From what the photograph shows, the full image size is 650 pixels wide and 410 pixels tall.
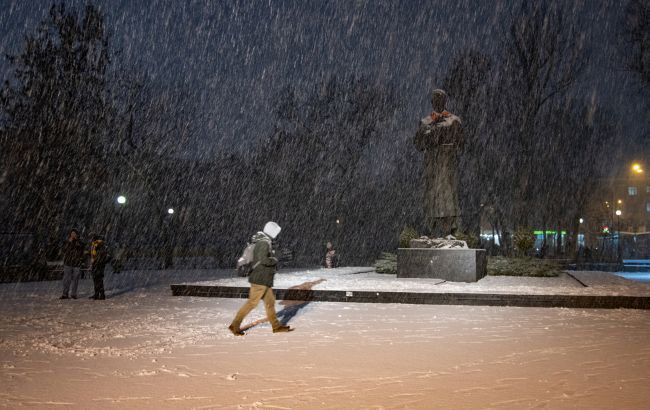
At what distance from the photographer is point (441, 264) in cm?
1602

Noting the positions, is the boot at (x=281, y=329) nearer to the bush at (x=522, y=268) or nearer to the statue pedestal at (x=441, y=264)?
the statue pedestal at (x=441, y=264)

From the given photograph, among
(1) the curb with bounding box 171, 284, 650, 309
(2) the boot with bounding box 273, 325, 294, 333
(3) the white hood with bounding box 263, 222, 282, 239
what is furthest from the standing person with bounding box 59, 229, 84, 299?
(2) the boot with bounding box 273, 325, 294, 333

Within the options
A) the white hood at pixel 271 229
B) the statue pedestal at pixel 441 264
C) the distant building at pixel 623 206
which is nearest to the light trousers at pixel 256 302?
the white hood at pixel 271 229

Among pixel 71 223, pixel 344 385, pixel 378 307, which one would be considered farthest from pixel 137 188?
pixel 344 385

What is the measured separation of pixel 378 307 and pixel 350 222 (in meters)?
38.2

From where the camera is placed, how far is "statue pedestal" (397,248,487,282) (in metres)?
15.7

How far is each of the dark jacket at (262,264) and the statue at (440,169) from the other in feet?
30.4

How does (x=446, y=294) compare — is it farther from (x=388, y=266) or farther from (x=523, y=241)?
(x=523, y=241)

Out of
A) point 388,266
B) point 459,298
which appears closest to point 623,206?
point 388,266

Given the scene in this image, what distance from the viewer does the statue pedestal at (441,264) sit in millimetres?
15711

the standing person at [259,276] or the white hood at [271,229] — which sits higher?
the white hood at [271,229]

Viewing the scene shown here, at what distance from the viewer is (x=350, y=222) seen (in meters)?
50.1

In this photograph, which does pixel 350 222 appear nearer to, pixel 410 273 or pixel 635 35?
pixel 635 35

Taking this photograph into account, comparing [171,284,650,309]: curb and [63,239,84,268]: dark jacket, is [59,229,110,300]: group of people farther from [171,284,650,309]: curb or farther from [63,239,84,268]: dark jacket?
[171,284,650,309]: curb
